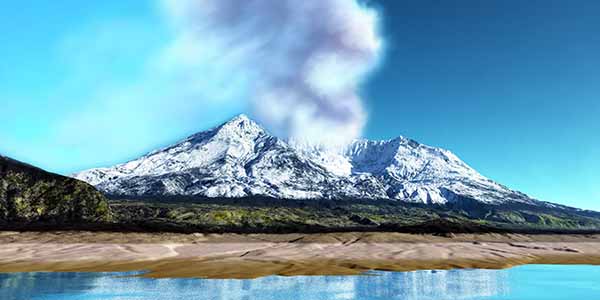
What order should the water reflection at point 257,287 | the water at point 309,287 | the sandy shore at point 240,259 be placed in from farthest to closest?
the sandy shore at point 240,259 < the water at point 309,287 < the water reflection at point 257,287

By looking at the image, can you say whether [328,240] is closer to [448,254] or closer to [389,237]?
[389,237]

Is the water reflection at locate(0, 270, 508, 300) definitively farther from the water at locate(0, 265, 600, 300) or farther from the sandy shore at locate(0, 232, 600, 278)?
the sandy shore at locate(0, 232, 600, 278)

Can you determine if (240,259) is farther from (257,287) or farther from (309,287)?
(309,287)

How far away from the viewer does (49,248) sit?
364ft

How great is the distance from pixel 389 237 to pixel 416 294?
108994mm

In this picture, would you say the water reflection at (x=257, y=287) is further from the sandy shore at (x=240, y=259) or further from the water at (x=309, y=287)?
the sandy shore at (x=240, y=259)

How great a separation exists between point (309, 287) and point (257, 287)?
5.73m

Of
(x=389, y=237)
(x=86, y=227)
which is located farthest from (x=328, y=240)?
(x=86, y=227)

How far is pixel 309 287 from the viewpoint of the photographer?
53.1 metres

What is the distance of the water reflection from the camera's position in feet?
152

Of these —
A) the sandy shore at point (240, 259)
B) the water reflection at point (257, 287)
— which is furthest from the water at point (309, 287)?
the sandy shore at point (240, 259)

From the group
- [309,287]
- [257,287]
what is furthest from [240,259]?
[309,287]

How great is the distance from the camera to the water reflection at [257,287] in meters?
46.3

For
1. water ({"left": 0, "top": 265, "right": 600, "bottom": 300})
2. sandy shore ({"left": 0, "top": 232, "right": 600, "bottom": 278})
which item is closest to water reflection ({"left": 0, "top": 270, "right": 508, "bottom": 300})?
water ({"left": 0, "top": 265, "right": 600, "bottom": 300})
